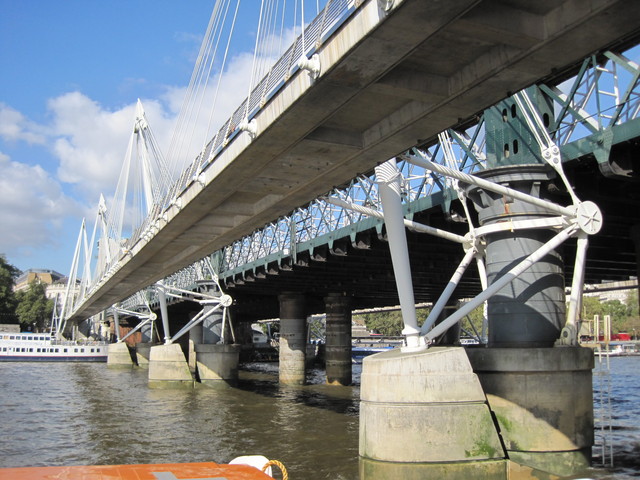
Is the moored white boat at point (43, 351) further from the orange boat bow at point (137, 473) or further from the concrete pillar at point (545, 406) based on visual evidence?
the orange boat bow at point (137, 473)

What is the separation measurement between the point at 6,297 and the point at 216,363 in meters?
111

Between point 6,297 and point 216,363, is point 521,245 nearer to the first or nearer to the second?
point 216,363

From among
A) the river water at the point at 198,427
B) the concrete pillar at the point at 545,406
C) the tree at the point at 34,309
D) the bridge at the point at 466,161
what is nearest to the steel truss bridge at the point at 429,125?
the bridge at the point at 466,161

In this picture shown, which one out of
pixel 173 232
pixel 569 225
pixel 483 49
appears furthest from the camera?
pixel 173 232

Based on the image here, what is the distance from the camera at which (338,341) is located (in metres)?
55.2

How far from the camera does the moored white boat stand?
298 ft

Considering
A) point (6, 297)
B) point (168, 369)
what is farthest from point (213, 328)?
point (6, 297)

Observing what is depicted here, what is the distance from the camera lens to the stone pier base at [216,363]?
1941 inches

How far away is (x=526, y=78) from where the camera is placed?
11500mm

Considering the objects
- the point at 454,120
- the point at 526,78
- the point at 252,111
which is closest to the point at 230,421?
the point at 252,111

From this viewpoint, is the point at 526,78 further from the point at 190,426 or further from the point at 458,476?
the point at 190,426

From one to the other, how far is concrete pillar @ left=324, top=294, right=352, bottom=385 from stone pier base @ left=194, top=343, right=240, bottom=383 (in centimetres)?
824

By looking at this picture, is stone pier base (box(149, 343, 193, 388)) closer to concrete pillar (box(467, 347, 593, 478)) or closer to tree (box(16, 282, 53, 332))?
concrete pillar (box(467, 347, 593, 478))

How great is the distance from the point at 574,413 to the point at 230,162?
10751mm
